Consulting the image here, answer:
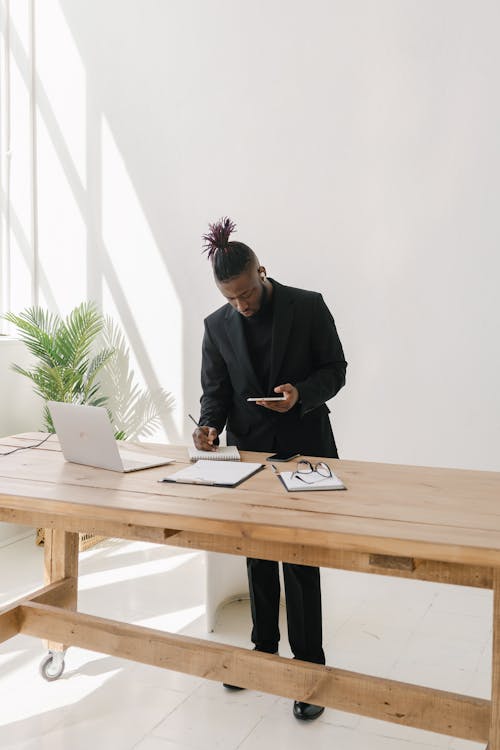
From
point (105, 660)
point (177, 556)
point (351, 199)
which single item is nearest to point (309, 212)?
point (351, 199)

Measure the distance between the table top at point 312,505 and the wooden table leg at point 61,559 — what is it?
0.44 meters

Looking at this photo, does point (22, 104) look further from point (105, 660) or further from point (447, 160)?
point (105, 660)

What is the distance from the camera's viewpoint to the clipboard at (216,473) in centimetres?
194

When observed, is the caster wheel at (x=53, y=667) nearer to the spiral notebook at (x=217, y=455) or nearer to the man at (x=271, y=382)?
the man at (x=271, y=382)

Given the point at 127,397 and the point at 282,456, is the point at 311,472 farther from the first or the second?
the point at 127,397

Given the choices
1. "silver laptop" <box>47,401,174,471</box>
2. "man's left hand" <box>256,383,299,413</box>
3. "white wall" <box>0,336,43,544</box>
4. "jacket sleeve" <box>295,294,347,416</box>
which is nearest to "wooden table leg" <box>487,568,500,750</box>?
"man's left hand" <box>256,383,299,413</box>

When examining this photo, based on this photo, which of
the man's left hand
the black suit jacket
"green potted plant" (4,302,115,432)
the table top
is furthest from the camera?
"green potted plant" (4,302,115,432)

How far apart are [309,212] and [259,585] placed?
6.60ft

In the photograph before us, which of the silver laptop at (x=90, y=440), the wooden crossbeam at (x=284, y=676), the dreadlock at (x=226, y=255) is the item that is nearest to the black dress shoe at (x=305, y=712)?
the wooden crossbeam at (x=284, y=676)

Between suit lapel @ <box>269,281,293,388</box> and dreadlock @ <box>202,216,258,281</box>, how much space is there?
0.18 meters

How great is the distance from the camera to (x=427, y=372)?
342 centimetres

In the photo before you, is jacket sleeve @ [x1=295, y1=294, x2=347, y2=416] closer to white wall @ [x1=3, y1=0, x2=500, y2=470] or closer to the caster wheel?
white wall @ [x1=3, y1=0, x2=500, y2=470]

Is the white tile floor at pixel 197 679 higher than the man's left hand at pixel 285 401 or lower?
lower

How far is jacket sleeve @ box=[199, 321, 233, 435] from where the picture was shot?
253 centimetres
